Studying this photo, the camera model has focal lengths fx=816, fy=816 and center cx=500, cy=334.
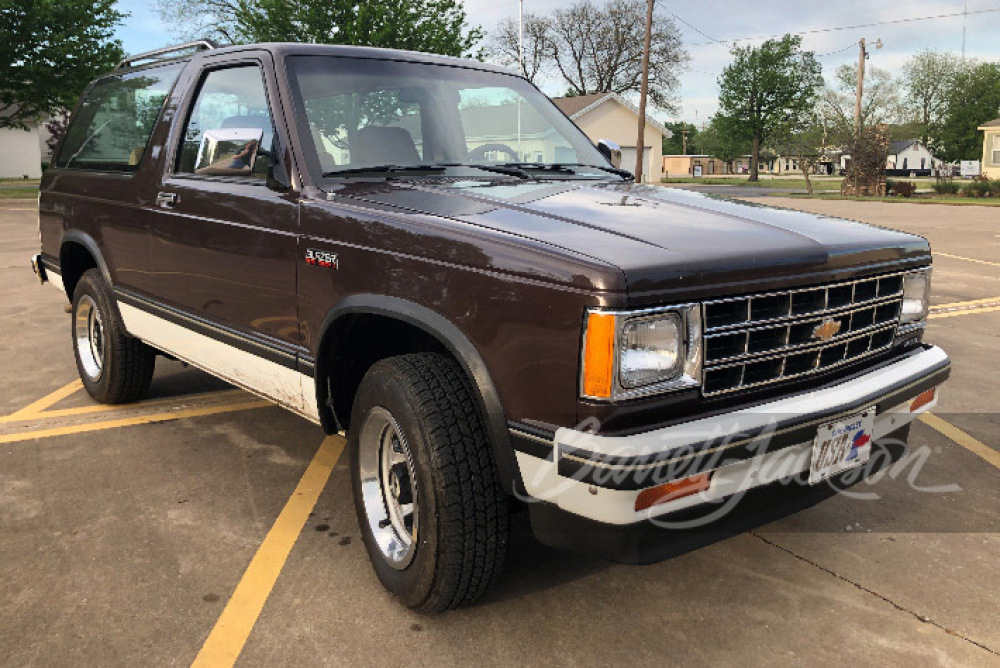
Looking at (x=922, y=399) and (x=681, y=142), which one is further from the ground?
(x=681, y=142)

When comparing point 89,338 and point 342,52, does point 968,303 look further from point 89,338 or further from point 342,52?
→ point 89,338

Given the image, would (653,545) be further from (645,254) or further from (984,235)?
(984,235)

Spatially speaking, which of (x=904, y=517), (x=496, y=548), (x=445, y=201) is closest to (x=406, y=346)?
(x=445, y=201)

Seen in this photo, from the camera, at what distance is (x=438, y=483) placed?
246 centimetres

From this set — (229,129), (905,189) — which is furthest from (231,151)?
(905,189)

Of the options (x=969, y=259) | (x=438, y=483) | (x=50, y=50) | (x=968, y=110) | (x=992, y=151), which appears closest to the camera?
(x=438, y=483)

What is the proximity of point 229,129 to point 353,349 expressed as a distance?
1.12m

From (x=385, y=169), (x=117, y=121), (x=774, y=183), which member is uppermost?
(x=774, y=183)

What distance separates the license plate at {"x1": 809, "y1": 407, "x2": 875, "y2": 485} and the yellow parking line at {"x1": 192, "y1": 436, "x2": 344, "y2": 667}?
1891mm

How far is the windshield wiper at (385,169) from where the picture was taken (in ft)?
10.5

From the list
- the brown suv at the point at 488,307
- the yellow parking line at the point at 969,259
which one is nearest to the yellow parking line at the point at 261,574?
the brown suv at the point at 488,307

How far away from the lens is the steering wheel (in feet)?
12.2

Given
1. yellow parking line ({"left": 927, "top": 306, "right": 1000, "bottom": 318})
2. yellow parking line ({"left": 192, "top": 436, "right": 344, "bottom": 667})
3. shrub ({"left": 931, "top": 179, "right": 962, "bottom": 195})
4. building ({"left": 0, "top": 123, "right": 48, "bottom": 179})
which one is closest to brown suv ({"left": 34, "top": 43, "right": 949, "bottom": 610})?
yellow parking line ({"left": 192, "top": 436, "right": 344, "bottom": 667})

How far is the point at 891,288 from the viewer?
297 centimetres
